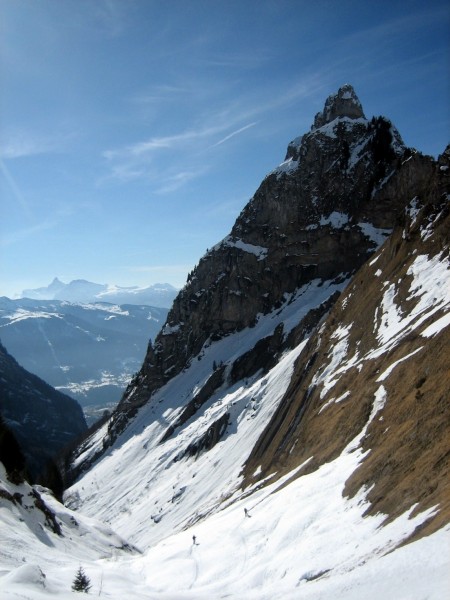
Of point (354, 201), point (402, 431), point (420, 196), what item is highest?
point (354, 201)

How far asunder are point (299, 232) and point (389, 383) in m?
106

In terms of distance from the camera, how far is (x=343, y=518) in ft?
78.9

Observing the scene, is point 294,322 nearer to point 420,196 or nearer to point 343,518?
point 420,196

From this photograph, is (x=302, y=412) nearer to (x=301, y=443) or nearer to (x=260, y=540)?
(x=301, y=443)

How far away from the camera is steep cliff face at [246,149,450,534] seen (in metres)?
22.9

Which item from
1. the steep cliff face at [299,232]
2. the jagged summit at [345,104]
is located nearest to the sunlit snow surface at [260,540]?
the steep cliff face at [299,232]

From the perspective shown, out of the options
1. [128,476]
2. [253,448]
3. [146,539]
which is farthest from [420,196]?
[128,476]

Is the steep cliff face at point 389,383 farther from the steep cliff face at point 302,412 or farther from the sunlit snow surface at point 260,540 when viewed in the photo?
the sunlit snow surface at point 260,540

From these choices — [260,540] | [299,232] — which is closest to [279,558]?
[260,540]

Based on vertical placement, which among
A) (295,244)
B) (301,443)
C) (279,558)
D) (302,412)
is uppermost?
(295,244)

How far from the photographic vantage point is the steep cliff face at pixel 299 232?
12081cm

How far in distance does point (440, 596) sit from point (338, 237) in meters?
120

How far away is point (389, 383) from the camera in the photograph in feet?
116

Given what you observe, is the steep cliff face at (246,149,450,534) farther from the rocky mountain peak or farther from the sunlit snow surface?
the rocky mountain peak
